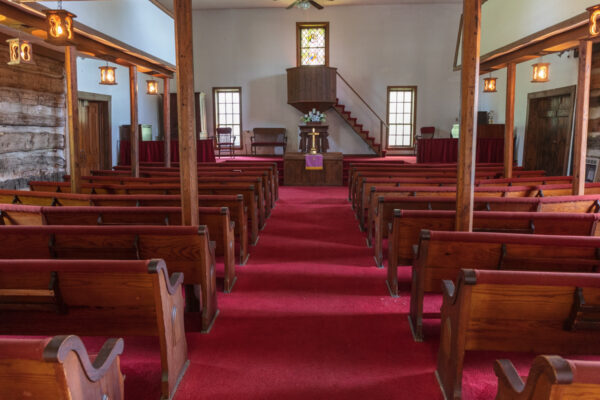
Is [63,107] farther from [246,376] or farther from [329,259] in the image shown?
[246,376]

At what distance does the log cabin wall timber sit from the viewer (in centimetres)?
698

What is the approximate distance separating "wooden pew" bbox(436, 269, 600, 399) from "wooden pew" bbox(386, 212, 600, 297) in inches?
53.6

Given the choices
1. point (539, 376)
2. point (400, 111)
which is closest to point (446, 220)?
point (539, 376)

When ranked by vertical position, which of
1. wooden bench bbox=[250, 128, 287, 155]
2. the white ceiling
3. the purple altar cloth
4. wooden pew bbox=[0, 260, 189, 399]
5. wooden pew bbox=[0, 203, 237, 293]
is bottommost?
wooden pew bbox=[0, 260, 189, 399]

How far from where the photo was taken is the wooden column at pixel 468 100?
304 cm

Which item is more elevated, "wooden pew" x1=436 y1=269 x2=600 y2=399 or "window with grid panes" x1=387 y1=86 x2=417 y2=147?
"window with grid panes" x1=387 y1=86 x2=417 y2=147

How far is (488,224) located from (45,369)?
10.3 feet

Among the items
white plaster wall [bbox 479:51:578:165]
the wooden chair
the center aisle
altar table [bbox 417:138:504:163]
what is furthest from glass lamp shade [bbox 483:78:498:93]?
the wooden chair

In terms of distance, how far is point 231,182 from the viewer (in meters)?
6.10

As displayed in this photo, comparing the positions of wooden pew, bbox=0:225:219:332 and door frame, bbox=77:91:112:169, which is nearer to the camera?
wooden pew, bbox=0:225:219:332

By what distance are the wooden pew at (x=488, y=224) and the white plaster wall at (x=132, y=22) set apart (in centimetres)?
631

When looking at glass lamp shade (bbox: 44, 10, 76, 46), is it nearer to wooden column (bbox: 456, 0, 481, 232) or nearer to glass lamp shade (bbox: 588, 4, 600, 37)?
wooden column (bbox: 456, 0, 481, 232)

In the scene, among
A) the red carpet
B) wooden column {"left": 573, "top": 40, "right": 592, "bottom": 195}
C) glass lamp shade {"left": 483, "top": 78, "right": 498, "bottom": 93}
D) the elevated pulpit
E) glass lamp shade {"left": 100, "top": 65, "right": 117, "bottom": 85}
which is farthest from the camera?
the elevated pulpit

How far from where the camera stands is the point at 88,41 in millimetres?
6668
